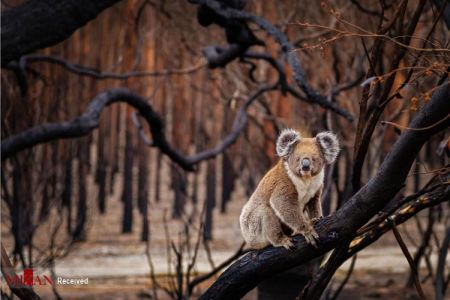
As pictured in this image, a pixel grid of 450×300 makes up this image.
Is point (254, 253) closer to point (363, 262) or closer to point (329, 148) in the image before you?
point (329, 148)

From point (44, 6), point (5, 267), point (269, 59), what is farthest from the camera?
point (269, 59)

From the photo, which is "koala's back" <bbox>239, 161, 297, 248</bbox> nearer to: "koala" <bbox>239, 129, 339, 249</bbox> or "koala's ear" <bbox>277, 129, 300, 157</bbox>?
"koala" <bbox>239, 129, 339, 249</bbox>

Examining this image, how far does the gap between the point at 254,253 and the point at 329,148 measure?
58 cm

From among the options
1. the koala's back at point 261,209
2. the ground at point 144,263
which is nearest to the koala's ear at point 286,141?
the koala's back at point 261,209

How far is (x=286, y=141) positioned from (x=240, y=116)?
5307mm

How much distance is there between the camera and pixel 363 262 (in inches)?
475

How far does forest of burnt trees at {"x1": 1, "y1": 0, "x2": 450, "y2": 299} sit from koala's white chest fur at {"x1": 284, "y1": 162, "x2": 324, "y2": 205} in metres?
0.10

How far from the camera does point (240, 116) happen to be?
8805 mm

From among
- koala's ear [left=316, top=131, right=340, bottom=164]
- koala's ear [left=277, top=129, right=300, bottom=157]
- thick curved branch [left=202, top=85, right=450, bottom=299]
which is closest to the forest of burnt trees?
thick curved branch [left=202, top=85, right=450, bottom=299]

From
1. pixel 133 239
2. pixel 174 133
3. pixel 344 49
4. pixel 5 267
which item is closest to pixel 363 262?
pixel 344 49

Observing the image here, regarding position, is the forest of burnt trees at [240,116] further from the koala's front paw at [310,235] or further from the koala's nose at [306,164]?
the koala's nose at [306,164]

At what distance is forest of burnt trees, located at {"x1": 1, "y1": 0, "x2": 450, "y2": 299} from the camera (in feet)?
11.9

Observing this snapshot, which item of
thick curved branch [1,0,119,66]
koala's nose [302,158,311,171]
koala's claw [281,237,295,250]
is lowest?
koala's claw [281,237,295,250]

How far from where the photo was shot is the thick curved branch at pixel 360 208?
11.3 feet
